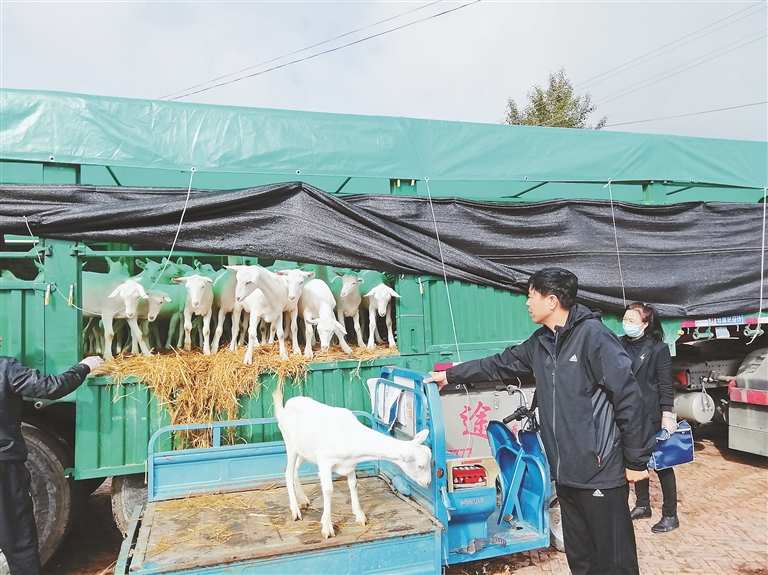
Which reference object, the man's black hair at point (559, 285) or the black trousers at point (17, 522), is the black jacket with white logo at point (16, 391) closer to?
the black trousers at point (17, 522)

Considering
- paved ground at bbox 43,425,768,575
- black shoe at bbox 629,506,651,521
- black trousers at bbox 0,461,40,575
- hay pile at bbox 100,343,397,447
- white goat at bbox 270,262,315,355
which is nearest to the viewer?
black trousers at bbox 0,461,40,575

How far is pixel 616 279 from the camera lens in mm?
6234

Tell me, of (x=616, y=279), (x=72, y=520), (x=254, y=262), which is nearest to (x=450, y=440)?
(x=616, y=279)

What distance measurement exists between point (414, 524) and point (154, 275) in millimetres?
5082

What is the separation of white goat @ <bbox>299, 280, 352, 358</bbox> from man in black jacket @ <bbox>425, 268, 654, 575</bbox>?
3473 millimetres

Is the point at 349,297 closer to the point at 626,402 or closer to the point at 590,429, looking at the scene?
the point at 590,429

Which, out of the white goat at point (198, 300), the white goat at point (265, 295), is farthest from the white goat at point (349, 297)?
the white goat at point (198, 300)

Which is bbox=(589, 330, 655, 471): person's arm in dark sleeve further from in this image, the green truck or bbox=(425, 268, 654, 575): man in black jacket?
the green truck

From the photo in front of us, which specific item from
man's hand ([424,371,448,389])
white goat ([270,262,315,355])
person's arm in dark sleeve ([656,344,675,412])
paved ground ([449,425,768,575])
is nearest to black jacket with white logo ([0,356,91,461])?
white goat ([270,262,315,355])

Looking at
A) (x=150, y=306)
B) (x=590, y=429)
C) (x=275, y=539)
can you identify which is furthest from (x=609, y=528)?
(x=150, y=306)

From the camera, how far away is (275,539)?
3.73 m

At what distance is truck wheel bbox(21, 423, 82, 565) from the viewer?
180 inches

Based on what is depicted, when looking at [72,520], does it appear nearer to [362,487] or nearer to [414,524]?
[362,487]

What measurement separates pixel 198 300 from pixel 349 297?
197cm
